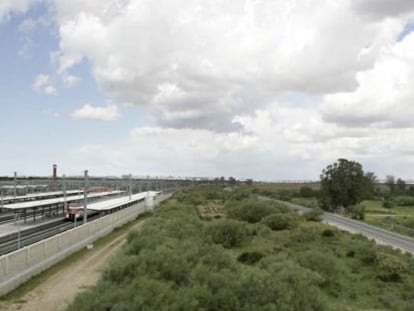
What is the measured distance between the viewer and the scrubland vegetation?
15.8 m

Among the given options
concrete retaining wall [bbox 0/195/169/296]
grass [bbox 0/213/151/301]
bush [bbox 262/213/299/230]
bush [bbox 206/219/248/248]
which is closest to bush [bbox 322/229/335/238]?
bush [bbox 262/213/299/230]

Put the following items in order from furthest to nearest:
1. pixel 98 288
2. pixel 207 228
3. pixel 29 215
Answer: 1. pixel 29 215
2. pixel 207 228
3. pixel 98 288

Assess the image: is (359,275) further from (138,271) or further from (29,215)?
(29,215)

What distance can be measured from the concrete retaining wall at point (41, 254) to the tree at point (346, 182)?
205ft

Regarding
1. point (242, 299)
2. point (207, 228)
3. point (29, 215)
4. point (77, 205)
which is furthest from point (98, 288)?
point (29, 215)

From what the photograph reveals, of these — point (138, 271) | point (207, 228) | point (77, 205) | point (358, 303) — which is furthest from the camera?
point (77, 205)

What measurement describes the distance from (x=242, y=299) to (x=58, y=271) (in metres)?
17.9

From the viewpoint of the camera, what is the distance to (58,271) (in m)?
32.0

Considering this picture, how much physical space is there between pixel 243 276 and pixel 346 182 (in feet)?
300

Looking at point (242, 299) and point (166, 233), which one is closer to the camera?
point (242, 299)

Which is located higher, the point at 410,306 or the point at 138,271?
the point at 138,271

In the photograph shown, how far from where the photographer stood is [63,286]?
27594 millimetres

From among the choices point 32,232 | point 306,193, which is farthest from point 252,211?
point 306,193

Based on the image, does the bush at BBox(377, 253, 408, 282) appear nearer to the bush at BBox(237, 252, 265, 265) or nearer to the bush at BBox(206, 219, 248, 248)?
the bush at BBox(237, 252, 265, 265)
